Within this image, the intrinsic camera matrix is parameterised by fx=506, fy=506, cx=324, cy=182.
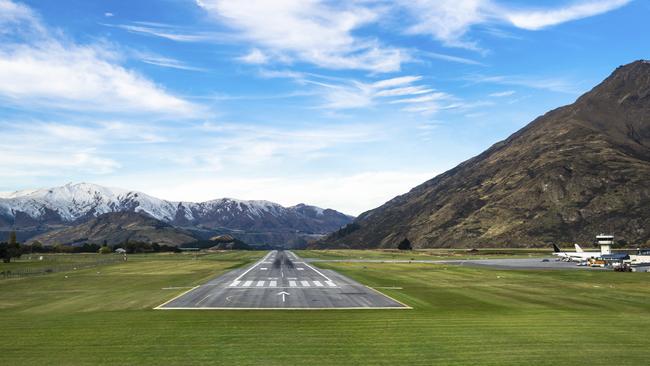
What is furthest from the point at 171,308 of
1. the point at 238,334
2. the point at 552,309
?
the point at 552,309

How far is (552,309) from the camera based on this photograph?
35656 millimetres

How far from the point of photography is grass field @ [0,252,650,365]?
68.9ft

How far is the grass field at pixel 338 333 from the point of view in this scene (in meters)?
21.0

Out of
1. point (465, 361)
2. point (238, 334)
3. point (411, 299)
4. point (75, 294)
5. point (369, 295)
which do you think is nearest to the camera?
point (465, 361)

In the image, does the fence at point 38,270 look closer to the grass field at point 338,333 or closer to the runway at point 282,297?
the runway at point 282,297

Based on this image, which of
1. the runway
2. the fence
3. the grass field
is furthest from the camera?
the fence

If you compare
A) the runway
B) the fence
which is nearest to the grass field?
the runway

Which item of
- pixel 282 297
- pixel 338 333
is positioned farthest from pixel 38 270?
pixel 338 333

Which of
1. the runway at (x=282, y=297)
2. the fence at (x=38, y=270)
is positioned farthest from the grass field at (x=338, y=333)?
the fence at (x=38, y=270)

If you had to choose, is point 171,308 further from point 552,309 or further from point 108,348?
point 552,309

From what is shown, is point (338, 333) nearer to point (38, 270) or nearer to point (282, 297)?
point (282, 297)

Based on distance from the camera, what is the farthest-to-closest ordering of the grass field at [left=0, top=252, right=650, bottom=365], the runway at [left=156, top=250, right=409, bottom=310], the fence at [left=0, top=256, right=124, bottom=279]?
the fence at [left=0, top=256, right=124, bottom=279]
the runway at [left=156, top=250, right=409, bottom=310]
the grass field at [left=0, top=252, right=650, bottom=365]

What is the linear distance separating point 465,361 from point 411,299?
70.3ft

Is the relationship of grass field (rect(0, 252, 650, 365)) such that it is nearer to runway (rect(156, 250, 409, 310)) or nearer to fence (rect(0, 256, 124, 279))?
runway (rect(156, 250, 409, 310))
